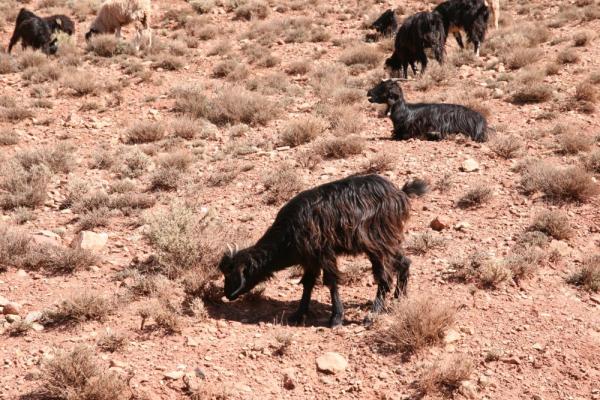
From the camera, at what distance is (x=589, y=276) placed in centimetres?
629

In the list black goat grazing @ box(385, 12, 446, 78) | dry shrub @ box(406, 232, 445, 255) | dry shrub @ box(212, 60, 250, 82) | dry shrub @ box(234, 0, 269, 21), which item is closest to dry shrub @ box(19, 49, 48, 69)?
dry shrub @ box(212, 60, 250, 82)

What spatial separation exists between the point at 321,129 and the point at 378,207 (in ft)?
17.5

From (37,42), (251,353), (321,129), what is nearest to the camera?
(251,353)

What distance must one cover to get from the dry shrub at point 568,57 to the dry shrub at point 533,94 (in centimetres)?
238

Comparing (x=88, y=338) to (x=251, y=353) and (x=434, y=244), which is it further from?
(x=434, y=244)

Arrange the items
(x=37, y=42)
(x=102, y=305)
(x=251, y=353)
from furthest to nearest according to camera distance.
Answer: (x=37, y=42) → (x=102, y=305) → (x=251, y=353)

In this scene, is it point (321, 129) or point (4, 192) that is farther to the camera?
point (321, 129)

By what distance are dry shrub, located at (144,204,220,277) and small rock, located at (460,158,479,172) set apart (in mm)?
4130

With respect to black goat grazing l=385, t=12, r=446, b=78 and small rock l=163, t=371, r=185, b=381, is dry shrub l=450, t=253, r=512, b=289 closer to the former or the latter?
small rock l=163, t=371, r=185, b=381

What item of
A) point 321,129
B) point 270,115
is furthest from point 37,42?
point 321,129

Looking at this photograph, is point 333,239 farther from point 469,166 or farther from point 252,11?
point 252,11

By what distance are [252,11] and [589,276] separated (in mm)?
17933

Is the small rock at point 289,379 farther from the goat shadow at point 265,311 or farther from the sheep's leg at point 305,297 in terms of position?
the sheep's leg at point 305,297

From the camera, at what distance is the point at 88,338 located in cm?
551
